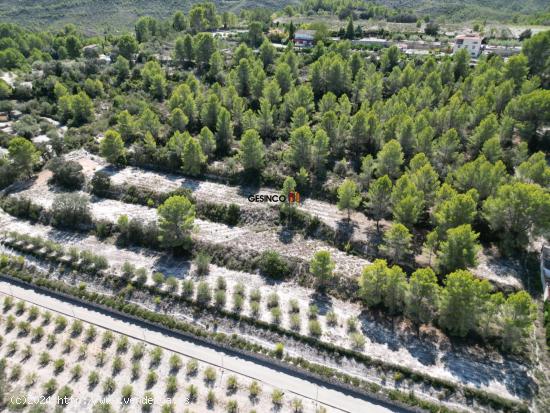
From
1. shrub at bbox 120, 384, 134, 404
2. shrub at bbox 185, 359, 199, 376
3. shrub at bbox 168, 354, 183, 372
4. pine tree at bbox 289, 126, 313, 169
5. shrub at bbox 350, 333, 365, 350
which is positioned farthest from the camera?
pine tree at bbox 289, 126, 313, 169

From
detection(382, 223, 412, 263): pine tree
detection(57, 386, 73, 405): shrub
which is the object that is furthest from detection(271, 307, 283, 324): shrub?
detection(57, 386, 73, 405): shrub

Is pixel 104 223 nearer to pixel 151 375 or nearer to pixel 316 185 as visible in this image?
pixel 151 375

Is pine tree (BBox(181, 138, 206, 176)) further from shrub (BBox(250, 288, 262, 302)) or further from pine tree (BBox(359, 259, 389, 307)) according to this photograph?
pine tree (BBox(359, 259, 389, 307))

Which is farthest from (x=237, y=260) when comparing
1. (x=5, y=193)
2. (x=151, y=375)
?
(x=5, y=193)

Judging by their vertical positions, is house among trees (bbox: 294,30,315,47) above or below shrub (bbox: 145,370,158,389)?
above

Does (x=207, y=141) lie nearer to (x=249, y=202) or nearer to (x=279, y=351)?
(x=249, y=202)

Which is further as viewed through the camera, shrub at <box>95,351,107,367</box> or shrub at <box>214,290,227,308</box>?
shrub at <box>214,290,227,308</box>

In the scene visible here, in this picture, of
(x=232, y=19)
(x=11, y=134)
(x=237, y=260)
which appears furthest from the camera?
(x=232, y=19)
